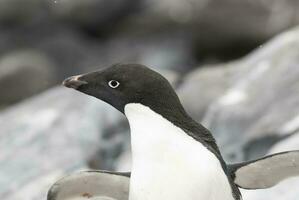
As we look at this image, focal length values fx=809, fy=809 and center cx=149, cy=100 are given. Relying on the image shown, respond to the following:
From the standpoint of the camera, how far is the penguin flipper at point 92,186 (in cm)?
191

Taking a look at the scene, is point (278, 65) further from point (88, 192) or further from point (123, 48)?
point (123, 48)

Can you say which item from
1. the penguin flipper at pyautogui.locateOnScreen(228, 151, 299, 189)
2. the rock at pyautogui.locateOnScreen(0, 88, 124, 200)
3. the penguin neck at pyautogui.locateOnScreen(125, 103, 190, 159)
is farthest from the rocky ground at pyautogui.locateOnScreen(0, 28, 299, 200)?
the penguin neck at pyautogui.locateOnScreen(125, 103, 190, 159)

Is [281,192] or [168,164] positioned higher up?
[281,192]

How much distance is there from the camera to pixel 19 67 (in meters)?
5.23

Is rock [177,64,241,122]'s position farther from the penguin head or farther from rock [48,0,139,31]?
rock [48,0,139,31]

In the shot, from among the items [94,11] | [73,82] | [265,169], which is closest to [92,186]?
[73,82]

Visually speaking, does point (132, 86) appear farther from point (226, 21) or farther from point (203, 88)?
point (226, 21)

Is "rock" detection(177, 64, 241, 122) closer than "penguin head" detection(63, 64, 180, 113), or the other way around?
"penguin head" detection(63, 64, 180, 113)

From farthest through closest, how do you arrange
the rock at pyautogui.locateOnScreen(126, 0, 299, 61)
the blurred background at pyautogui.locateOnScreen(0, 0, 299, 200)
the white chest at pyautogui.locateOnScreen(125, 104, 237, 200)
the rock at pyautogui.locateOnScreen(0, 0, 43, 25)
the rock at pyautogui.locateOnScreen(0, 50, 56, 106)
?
1. the rock at pyautogui.locateOnScreen(0, 0, 43, 25)
2. the rock at pyautogui.locateOnScreen(0, 50, 56, 106)
3. the rock at pyautogui.locateOnScreen(126, 0, 299, 61)
4. the blurred background at pyautogui.locateOnScreen(0, 0, 299, 200)
5. the white chest at pyautogui.locateOnScreen(125, 104, 237, 200)

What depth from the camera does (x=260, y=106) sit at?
9.88ft

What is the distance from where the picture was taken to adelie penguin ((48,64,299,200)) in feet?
5.58

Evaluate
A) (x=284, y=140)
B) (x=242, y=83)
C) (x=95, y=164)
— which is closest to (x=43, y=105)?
(x=95, y=164)

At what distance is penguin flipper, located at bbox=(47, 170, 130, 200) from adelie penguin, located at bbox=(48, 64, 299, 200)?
40mm

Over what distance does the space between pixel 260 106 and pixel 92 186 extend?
124cm
